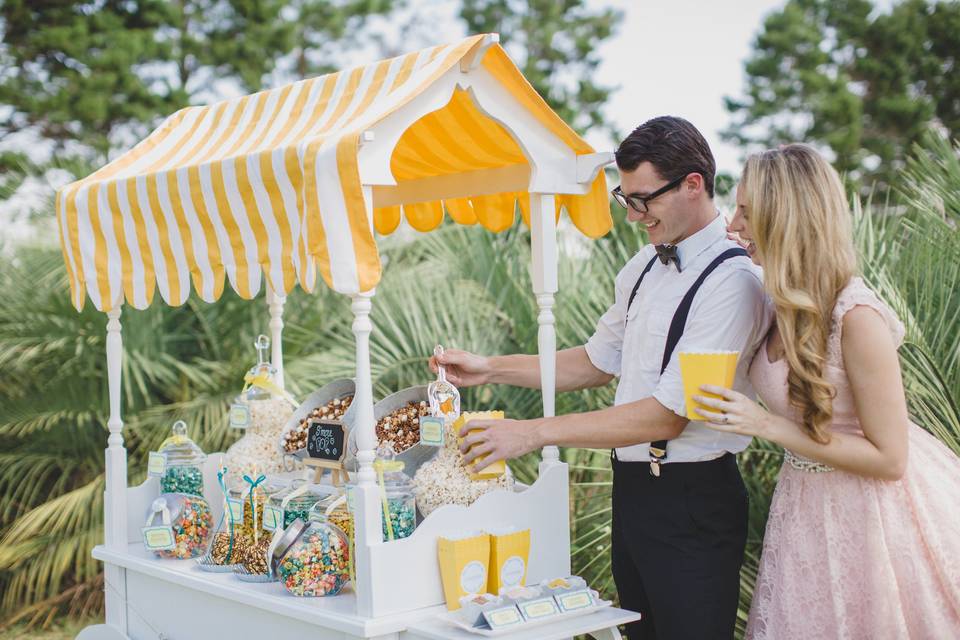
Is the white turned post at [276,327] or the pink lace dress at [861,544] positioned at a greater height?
the white turned post at [276,327]

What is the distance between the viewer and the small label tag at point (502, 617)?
2385 mm

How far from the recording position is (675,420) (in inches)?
99.5

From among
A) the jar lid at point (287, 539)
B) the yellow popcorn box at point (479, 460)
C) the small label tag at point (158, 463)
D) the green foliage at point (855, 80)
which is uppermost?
the green foliage at point (855, 80)

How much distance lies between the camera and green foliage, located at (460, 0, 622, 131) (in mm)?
17016

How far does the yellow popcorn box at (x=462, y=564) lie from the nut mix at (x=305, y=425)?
2.59ft

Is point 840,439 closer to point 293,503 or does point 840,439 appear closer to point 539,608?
point 539,608

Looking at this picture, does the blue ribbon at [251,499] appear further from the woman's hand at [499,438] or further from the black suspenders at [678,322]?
the black suspenders at [678,322]

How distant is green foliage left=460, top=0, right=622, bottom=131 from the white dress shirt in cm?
1442

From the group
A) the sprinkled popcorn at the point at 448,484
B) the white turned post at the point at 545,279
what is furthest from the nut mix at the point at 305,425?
the white turned post at the point at 545,279

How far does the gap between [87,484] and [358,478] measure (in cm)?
440

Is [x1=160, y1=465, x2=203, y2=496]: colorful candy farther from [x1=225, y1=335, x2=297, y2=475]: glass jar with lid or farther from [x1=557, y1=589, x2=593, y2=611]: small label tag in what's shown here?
[x1=557, y1=589, x2=593, y2=611]: small label tag

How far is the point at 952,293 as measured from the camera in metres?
3.48

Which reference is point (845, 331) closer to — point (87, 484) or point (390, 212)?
point (390, 212)

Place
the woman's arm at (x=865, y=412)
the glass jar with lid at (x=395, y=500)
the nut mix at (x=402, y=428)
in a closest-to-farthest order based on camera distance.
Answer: the woman's arm at (x=865, y=412), the glass jar with lid at (x=395, y=500), the nut mix at (x=402, y=428)
